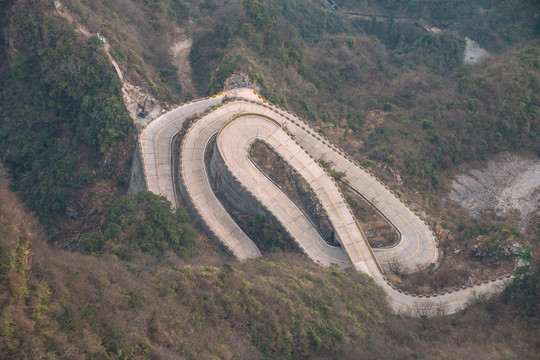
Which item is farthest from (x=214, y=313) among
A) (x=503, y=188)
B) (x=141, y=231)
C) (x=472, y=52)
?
(x=472, y=52)

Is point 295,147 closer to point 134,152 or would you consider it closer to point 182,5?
point 134,152

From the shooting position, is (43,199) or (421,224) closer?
(421,224)

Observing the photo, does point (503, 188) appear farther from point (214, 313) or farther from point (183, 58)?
point (183, 58)

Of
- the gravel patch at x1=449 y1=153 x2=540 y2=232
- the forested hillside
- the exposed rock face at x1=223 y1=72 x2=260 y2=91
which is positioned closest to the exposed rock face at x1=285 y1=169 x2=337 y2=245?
the forested hillside

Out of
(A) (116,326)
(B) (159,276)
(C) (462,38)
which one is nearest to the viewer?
(A) (116,326)

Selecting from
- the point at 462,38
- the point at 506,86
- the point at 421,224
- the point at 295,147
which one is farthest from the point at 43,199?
the point at 462,38

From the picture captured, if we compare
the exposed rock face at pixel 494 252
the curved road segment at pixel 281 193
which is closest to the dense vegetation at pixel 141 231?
the curved road segment at pixel 281 193

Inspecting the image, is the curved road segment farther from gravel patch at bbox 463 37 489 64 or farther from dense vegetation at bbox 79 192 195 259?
gravel patch at bbox 463 37 489 64

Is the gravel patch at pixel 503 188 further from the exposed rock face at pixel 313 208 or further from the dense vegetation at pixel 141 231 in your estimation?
the dense vegetation at pixel 141 231
